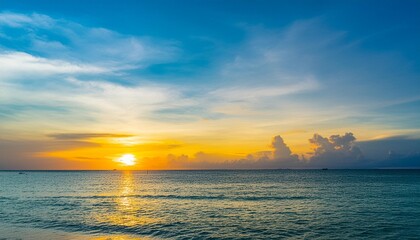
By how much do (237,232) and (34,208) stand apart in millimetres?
36349

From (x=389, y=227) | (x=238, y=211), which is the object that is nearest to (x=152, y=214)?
(x=238, y=211)

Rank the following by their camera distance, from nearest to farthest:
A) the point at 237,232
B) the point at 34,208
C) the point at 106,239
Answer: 1. the point at 106,239
2. the point at 237,232
3. the point at 34,208

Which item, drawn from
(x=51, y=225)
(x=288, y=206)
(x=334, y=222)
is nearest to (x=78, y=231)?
(x=51, y=225)

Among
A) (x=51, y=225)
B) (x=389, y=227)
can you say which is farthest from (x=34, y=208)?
(x=389, y=227)

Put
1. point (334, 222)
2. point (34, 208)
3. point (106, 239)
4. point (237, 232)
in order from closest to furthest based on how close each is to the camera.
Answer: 1. point (106, 239)
2. point (237, 232)
3. point (334, 222)
4. point (34, 208)

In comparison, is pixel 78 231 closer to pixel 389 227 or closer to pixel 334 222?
pixel 334 222

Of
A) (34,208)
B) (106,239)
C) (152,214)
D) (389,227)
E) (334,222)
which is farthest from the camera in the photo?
(34,208)

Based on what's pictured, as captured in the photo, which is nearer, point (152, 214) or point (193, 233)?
point (193, 233)

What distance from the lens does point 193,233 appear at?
3422 cm

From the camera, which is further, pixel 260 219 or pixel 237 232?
pixel 260 219

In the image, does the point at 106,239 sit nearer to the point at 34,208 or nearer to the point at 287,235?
the point at 287,235

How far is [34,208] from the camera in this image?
52.8 m

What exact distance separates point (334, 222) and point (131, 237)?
936 inches

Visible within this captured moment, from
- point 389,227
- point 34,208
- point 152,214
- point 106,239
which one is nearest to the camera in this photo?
point 106,239
